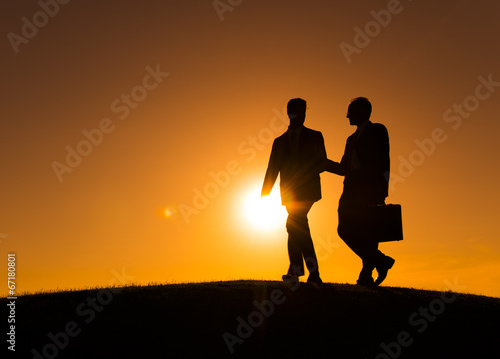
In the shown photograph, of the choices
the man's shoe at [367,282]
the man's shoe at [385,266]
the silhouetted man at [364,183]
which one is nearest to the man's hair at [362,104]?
the silhouetted man at [364,183]

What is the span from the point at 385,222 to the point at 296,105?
2920 mm

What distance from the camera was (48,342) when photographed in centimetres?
915

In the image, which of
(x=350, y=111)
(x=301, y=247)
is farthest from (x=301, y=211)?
(x=350, y=111)

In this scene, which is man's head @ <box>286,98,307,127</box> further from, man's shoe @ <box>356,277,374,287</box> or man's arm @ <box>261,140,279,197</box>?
man's shoe @ <box>356,277,374,287</box>

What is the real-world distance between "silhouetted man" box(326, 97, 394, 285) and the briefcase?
0.42 ft

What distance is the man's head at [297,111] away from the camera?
11.9 metres

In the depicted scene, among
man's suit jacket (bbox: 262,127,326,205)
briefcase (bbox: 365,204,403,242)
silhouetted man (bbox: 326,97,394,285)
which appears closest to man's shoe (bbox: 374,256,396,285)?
silhouetted man (bbox: 326,97,394,285)

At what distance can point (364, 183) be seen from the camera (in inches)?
465

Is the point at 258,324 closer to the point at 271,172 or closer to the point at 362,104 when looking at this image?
the point at 271,172

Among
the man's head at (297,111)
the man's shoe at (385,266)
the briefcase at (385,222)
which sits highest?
the man's head at (297,111)

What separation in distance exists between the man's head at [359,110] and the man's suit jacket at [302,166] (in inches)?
30.5

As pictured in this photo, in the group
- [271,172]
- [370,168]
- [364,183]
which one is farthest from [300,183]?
[370,168]

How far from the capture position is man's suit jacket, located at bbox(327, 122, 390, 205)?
1179cm

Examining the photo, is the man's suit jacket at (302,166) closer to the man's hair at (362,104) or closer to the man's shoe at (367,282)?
the man's hair at (362,104)
